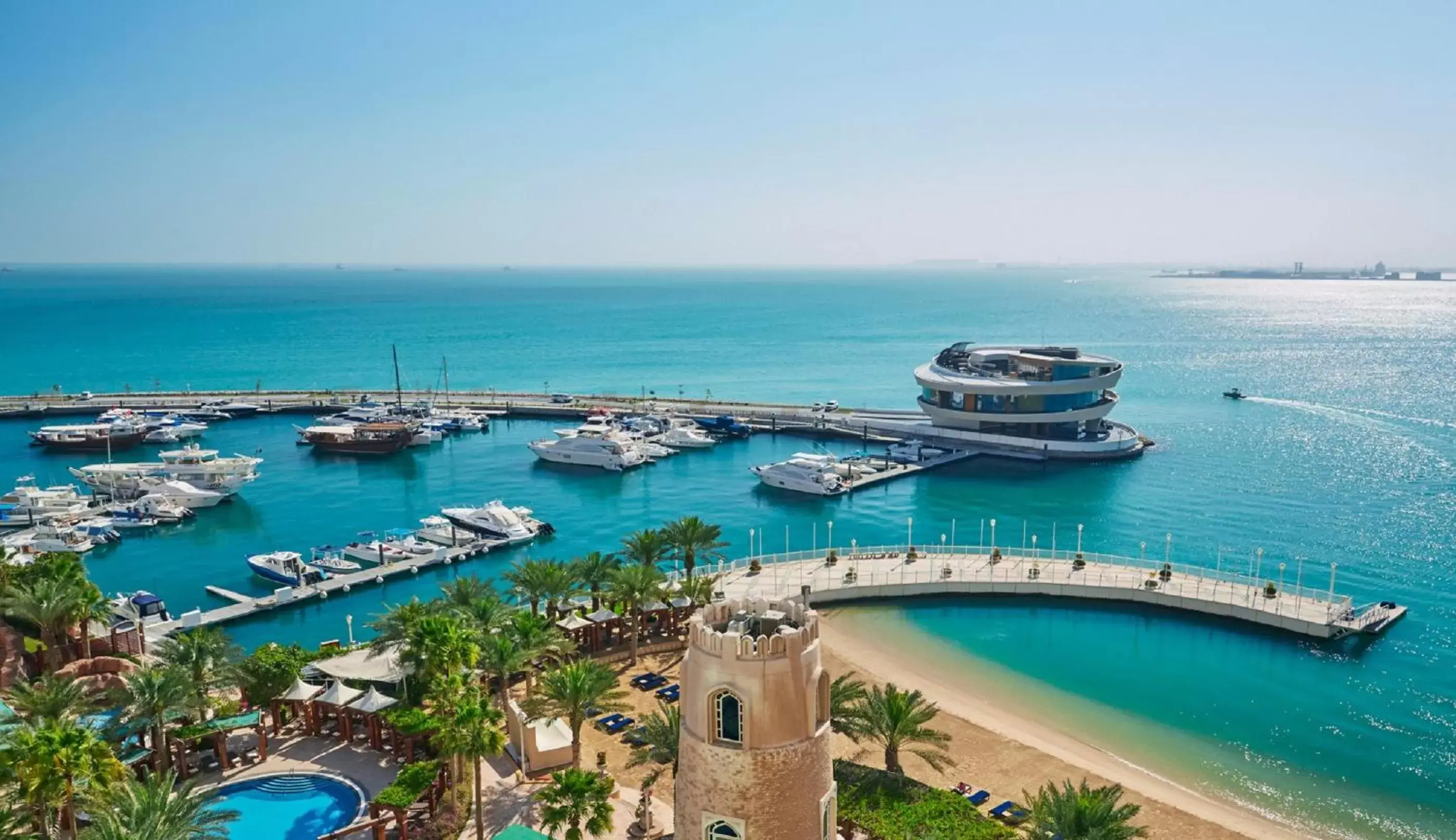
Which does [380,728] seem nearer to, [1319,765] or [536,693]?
[536,693]

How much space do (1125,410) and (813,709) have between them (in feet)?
387

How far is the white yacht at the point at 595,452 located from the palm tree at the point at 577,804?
224ft

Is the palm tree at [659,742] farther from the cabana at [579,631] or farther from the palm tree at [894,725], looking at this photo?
the cabana at [579,631]

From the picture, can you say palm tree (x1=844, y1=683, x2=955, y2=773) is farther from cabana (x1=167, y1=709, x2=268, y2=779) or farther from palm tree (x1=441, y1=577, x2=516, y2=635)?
cabana (x1=167, y1=709, x2=268, y2=779)

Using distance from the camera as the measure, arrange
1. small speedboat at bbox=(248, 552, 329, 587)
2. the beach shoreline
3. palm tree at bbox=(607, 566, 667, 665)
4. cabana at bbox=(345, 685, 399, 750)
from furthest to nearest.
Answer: small speedboat at bbox=(248, 552, 329, 587) → palm tree at bbox=(607, 566, 667, 665) → cabana at bbox=(345, 685, 399, 750) → the beach shoreline

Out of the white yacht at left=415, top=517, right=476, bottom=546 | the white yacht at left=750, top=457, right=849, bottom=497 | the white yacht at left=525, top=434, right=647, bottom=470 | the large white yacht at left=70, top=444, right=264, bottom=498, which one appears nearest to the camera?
the white yacht at left=415, top=517, right=476, bottom=546

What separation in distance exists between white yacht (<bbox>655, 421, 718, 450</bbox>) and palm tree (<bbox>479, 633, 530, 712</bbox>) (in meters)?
68.8

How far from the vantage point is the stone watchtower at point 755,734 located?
17.9m

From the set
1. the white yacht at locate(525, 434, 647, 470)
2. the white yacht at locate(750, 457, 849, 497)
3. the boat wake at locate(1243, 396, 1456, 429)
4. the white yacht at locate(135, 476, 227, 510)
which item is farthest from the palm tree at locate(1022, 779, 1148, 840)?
the boat wake at locate(1243, 396, 1456, 429)

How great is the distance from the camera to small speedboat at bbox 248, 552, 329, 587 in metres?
60.2

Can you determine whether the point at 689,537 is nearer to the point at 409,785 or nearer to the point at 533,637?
the point at 533,637

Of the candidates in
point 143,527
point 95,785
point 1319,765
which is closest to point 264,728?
point 95,785

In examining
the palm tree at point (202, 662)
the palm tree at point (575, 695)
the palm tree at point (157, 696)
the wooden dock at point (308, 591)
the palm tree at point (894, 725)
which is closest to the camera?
the palm tree at point (157, 696)

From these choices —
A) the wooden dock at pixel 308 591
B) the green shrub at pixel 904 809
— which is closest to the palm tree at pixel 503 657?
the green shrub at pixel 904 809
